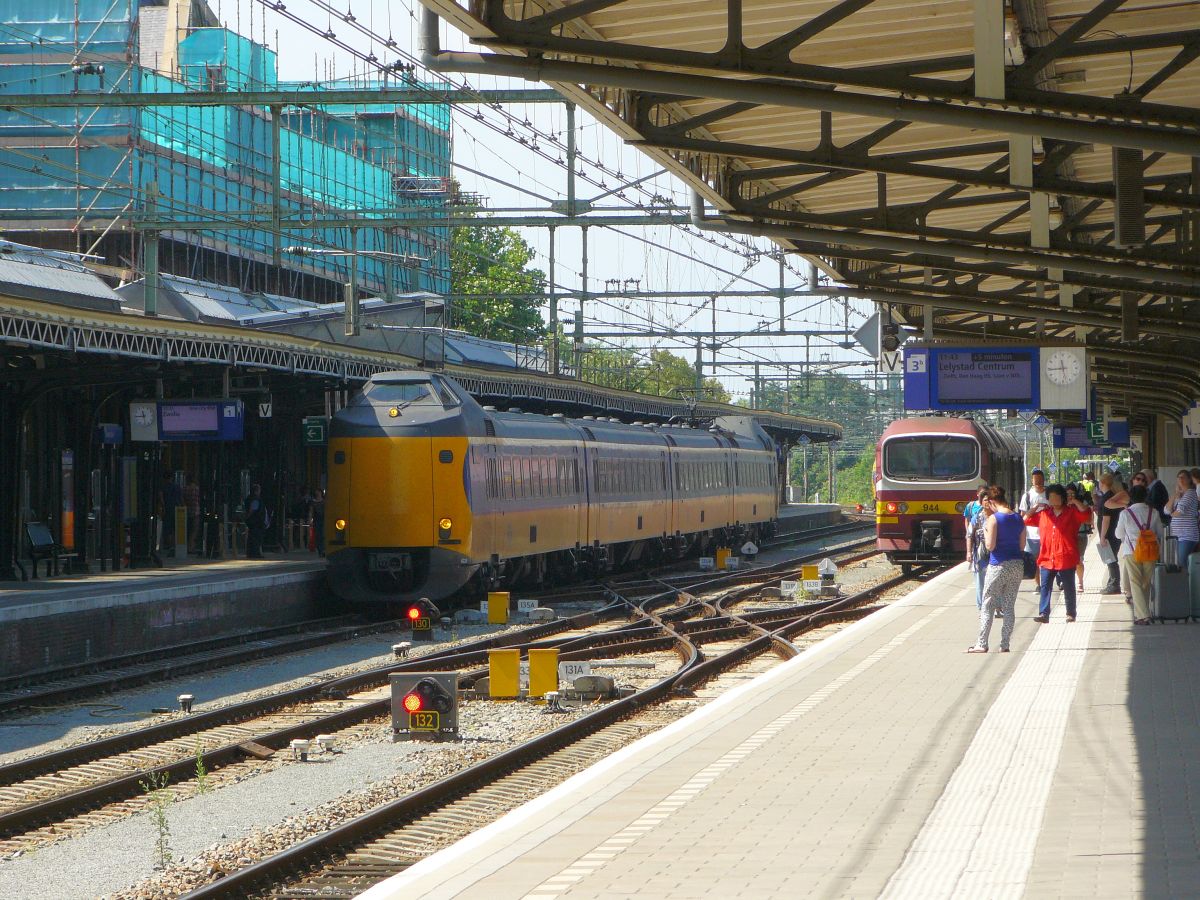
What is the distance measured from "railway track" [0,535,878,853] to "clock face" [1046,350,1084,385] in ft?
19.6

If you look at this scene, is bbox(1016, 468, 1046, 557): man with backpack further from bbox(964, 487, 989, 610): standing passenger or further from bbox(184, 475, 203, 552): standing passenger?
bbox(184, 475, 203, 552): standing passenger

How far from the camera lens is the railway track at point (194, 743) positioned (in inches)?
413

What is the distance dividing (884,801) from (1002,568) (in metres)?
7.36

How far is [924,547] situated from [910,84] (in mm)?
24263

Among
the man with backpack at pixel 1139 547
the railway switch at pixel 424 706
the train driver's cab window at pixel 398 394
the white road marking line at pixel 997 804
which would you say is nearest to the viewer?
the white road marking line at pixel 997 804

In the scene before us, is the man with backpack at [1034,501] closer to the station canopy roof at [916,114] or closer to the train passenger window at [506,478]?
the station canopy roof at [916,114]

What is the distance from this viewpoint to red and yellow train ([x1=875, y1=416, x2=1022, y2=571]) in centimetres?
3183

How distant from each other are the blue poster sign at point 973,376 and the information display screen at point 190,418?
10.9m

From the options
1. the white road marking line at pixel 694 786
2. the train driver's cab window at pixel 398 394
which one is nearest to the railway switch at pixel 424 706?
the white road marking line at pixel 694 786

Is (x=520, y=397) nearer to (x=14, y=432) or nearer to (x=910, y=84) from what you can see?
(x=14, y=432)

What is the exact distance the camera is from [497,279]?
82875 millimetres

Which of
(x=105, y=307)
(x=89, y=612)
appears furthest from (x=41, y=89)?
(x=89, y=612)

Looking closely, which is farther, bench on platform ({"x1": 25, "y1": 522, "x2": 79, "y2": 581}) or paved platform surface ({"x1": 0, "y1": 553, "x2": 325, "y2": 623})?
bench on platform ({"x1": 25, "y1": 522, "x2": 79, "y2": 581})

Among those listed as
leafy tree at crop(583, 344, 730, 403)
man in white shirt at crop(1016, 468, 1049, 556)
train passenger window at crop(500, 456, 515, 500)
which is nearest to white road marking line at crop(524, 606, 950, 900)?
man in white shirt at crop(1016, 468, 1049, 556)
